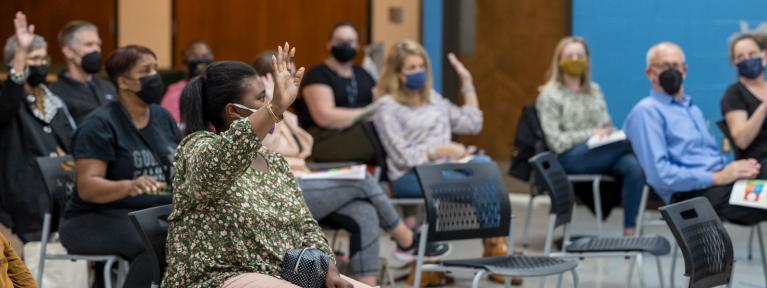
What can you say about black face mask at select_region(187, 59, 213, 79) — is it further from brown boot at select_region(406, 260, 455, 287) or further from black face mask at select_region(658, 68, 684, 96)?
black face mask at select_region(658, 68, 684, 96)

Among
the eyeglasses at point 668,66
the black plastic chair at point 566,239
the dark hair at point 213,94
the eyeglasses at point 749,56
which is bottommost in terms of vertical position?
the black plastic chair at point 566,239

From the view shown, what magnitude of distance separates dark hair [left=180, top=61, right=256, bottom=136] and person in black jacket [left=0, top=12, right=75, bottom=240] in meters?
2.41

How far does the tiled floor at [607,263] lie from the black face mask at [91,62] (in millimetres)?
1846

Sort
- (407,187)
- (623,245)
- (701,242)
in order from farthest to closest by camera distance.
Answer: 1. (407,187)
2. (623,245)
3. (701,242)

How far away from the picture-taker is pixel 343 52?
7.04 metres

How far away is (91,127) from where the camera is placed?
454cm

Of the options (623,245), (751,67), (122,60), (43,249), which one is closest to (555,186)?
(623,245)

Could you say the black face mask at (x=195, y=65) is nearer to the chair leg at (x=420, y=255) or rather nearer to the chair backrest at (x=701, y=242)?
the chair leg at (x=420, y=255)

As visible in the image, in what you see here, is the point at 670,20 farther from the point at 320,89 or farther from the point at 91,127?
the point at 91,127

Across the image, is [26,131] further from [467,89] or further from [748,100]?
[748,100]

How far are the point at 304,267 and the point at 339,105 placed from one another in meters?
3.81

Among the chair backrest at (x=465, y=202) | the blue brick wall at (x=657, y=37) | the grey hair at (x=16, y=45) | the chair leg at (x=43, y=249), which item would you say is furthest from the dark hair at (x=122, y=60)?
the blue brick wall at (x=657, y=37)

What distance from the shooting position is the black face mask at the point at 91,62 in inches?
239

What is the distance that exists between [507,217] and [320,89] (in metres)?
2.27
